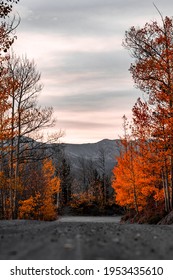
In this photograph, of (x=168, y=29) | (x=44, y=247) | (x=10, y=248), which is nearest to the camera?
(x=44, y=247)

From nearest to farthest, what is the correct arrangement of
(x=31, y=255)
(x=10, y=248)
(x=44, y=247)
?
(x=31, y=255) < (x=44, y=247) < (x=10, y=248)

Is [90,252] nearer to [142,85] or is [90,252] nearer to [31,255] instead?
[31,255]

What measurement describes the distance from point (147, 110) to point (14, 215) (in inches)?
449

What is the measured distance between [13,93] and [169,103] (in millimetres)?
10534

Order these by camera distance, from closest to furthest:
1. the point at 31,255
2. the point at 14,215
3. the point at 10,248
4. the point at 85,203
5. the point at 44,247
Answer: the point at 31,255 → the point at 44,247 → the point at 10,248 → the point at 14,215 → the point at 85,203

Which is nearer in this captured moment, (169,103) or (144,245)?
(144,245)

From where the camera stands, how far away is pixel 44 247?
5441 millimetres

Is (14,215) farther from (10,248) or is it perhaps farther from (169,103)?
(10,248)

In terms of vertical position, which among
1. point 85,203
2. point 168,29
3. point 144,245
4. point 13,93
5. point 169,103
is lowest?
point 85,203

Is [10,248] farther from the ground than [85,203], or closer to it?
farther from the ground

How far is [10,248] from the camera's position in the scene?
5.97m

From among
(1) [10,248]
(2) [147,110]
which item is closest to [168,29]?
(2) [147,110]

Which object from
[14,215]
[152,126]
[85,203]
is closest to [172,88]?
[152,126]
